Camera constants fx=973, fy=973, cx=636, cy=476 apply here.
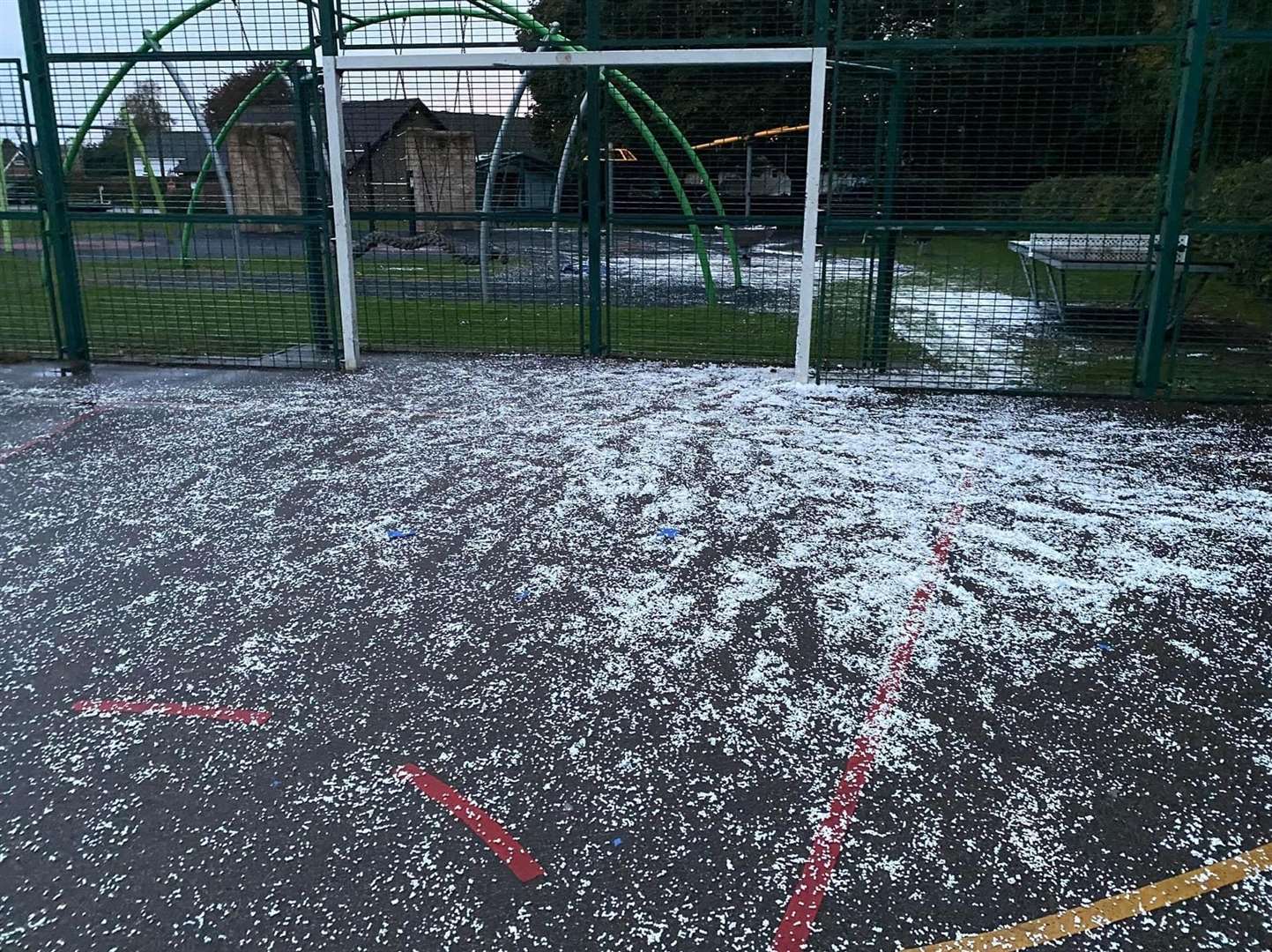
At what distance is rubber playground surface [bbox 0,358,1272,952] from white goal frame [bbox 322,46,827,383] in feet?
6.23

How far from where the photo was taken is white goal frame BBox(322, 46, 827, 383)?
22.2 ft

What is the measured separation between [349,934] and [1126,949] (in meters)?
1.67

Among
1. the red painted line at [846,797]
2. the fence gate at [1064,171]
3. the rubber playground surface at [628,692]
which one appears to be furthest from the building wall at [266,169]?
the red painted line at [846,797]

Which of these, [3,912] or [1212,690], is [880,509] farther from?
[3,912]

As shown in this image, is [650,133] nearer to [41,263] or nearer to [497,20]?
[497,20]

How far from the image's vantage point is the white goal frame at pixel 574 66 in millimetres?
6762

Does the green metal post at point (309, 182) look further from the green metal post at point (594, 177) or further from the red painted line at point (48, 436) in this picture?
the green metal post at point (594, 177)

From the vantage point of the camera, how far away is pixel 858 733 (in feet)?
9.41

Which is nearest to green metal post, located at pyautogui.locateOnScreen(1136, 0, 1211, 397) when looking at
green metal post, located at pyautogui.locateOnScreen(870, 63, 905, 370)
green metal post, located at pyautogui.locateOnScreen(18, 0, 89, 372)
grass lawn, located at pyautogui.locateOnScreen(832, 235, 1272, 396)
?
grass lawn, located at pyautogui.locateOnScreen(832, 235, 1272, 396)

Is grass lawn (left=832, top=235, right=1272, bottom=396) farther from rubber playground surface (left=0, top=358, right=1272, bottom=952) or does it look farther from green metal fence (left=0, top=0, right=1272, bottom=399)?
rubber playground surface (left=0, top=358, right=1272, bottom=952)

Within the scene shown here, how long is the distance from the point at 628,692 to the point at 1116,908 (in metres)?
1.46

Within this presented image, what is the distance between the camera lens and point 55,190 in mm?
7617

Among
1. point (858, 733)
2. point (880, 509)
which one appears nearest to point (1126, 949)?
point (858, 733)

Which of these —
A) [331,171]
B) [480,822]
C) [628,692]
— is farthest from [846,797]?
[331,171]
